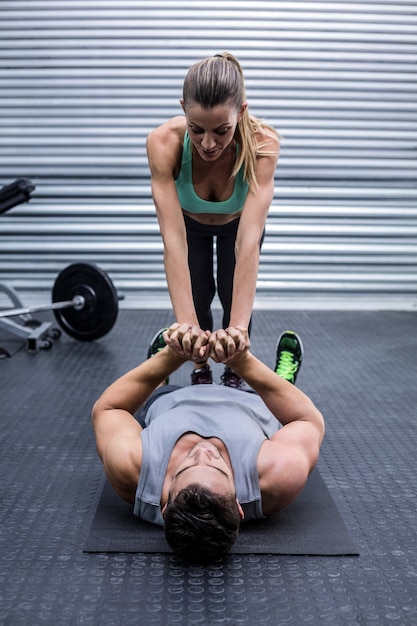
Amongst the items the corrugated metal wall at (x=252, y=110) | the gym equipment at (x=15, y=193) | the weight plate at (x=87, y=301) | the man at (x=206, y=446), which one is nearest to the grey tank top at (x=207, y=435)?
the man at (x=206, y=446)

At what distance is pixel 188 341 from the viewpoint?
170 cm

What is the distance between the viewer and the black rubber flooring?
52.2 inches

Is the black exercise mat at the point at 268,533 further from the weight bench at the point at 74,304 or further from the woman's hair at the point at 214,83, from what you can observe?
the weight bench at the point at 74,304

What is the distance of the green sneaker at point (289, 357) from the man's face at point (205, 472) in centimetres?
85

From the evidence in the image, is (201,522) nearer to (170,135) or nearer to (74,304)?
(170,135)

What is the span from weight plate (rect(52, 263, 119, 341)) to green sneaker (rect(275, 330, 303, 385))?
1.23m

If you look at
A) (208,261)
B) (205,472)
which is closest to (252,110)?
(208,261)

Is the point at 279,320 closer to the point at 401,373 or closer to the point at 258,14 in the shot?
the point at 401,373

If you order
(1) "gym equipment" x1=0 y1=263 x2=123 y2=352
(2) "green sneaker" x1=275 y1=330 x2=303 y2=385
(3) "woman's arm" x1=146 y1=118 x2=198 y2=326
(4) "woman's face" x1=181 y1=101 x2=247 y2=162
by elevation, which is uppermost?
(4) "woman's face" x1=181 y1=101 x2=247 y2=162

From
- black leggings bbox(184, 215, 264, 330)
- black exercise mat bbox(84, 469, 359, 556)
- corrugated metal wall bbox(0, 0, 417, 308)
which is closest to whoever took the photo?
black exercise mat bbox(84, 469, 359, 556)

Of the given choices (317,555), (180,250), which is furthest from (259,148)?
(317,555)

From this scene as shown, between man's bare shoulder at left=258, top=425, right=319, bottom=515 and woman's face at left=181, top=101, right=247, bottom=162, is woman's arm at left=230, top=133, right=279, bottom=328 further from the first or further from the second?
man's bare shoulder at left=258, top=425, right=319, bottom=515

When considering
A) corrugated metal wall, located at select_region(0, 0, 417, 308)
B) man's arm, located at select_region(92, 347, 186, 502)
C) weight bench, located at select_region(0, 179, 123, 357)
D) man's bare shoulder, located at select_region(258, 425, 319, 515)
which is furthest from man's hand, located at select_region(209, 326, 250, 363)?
corrugated metal wall, located at select_region(0, 0, 417, 308)

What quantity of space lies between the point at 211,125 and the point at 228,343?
515 mm
